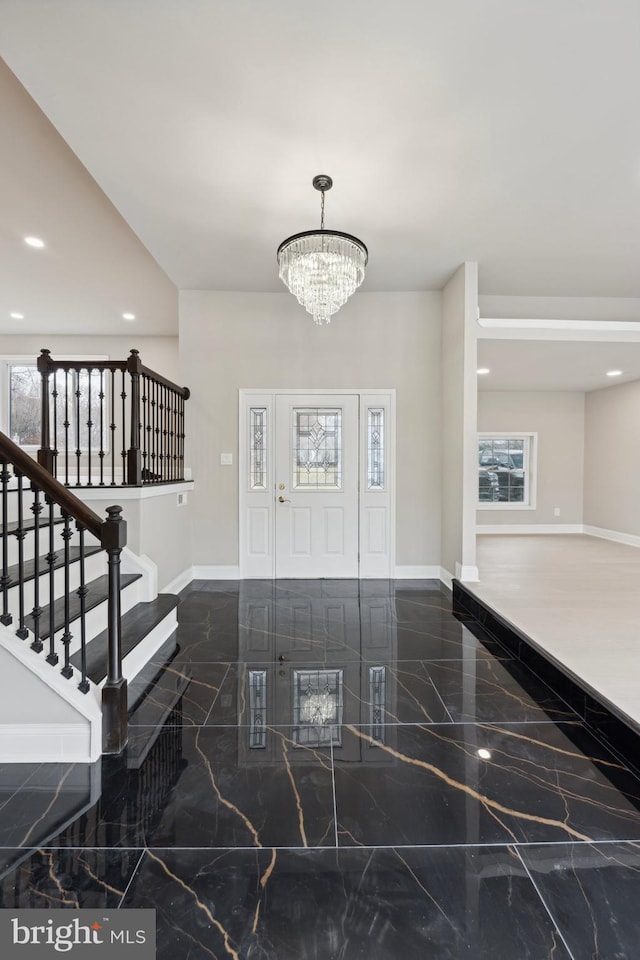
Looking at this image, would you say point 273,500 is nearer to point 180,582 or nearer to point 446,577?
point 180,582

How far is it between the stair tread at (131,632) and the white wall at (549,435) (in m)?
6.40

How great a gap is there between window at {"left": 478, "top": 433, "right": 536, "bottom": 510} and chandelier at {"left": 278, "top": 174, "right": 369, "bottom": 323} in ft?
18.1

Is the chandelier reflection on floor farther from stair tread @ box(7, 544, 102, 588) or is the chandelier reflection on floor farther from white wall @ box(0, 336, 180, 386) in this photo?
white wall @ box(0, 336, 180, 386)

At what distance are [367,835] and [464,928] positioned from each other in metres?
0.38

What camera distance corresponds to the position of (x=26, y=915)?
4.00 ft

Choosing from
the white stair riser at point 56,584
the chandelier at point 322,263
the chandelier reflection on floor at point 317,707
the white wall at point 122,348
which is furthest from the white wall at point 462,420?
the white wall at point 122,348

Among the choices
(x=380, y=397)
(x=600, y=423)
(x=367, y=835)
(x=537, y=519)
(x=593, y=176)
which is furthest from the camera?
(x=537, y=519)

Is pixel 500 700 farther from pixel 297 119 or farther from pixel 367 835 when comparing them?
pixel 297 119

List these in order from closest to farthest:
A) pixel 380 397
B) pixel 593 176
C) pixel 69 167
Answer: pixel 593 176 → pixel 69 167 → pixel 380 397

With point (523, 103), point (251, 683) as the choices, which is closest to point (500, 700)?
point (251, 683)

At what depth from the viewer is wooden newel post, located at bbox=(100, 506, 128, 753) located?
75.8 inches

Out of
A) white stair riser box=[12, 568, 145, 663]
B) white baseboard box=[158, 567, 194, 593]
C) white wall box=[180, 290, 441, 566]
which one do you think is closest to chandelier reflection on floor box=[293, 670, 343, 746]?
white stair riser box=[12, 568, 145, 663]

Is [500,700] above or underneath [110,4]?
underneath

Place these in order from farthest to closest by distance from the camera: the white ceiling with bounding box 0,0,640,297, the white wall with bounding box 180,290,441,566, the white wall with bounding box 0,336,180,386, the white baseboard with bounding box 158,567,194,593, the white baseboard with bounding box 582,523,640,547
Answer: the white wall with bounding box 0,336,180,386
the white baseboard with bounding box 582,523,640,547
the white wall with bounding box 180,290,441,566
the white baseboard with bounding box 158,567,194,593
the white ceiling with bounding box 0,0,640,297
